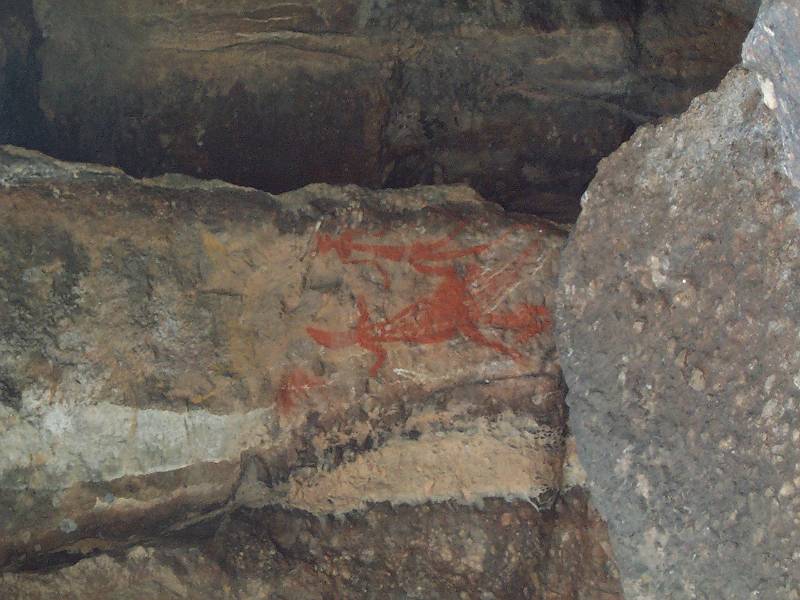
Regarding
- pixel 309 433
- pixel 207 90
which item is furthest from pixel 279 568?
pixel 207 90

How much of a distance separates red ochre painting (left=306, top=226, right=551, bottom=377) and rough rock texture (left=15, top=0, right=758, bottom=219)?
502 millimetres

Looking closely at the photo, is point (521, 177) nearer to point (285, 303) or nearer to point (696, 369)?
point (285, 303)

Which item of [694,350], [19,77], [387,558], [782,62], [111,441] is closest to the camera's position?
[782,62]

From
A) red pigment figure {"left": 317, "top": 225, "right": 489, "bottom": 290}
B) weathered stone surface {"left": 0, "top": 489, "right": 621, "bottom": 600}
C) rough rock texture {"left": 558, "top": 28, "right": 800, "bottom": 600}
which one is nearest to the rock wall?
red pigment figure {"left": 317, "top": 225, "right": 489, "bottom": 290}

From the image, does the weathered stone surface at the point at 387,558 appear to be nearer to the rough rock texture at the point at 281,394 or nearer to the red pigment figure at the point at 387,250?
the rough rock texture at the point at 281,394

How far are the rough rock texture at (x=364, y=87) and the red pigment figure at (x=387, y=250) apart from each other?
498 mm

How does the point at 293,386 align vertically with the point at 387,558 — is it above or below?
above

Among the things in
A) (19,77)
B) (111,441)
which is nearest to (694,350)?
(111,441)

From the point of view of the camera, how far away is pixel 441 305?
188 cm

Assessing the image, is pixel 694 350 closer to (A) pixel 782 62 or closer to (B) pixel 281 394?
(A) pixel 782 62

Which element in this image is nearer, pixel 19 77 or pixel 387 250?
pixel 387 250

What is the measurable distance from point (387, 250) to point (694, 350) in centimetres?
59

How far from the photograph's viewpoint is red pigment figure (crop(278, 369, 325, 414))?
1834mm

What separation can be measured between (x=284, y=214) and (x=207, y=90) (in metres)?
0.65
